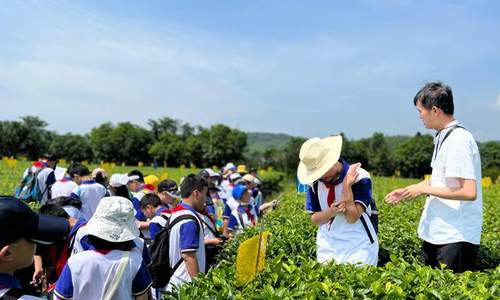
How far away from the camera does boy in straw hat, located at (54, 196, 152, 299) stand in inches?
115

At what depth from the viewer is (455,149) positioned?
343cm

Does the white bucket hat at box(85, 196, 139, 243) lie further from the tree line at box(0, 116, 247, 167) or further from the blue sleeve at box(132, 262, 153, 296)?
the tree line at box(0, 116, 247, 167)

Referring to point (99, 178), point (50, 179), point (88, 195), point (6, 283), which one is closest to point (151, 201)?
point (88, 195)

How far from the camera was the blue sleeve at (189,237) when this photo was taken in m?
3.95

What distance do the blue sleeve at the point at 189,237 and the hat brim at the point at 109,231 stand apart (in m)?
0.96

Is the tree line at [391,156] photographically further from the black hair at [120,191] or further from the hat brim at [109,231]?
the hat brim at [109,231]

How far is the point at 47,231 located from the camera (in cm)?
209

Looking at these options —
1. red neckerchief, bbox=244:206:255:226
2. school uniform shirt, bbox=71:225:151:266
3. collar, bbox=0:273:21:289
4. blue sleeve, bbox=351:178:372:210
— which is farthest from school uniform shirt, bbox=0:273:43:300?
red neckerchief, bbox=244:206:255:226

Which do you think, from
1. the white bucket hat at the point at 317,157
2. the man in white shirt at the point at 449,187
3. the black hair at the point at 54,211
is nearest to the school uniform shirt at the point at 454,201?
the man in white shirt at the point at 449,187

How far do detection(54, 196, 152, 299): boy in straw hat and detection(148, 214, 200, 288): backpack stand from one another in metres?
1.05

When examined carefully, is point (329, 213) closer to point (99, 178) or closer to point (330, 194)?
point (330, 194)

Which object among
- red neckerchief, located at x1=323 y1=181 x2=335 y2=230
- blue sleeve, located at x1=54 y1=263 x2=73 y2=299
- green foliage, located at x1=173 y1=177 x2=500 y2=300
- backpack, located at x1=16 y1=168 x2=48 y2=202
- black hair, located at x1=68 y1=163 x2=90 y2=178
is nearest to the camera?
green foliage, located at x1=173 y1=177 x2=500 y2=300

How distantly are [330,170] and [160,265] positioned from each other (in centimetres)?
191

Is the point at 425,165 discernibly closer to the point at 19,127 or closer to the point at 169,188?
the point at 169,188
